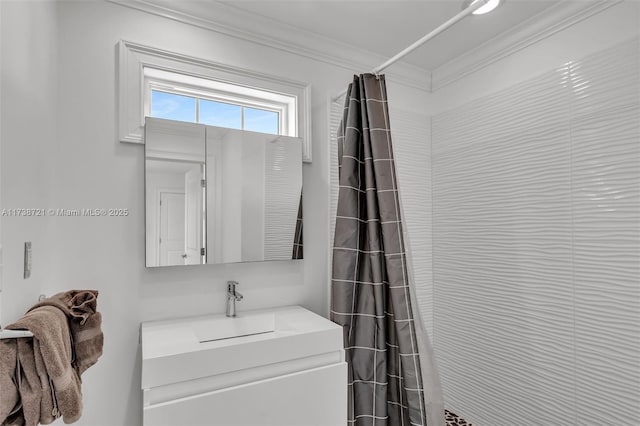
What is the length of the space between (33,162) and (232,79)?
37.6 inches

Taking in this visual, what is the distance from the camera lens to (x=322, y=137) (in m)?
2.02

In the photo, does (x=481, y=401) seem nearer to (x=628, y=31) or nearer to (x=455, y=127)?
(x=455, y=127)

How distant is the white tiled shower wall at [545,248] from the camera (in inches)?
59.3

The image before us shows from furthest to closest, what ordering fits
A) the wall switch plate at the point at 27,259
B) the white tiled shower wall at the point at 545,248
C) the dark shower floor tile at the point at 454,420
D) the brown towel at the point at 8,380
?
the dark shower floor tile at the point at 454,420
the white tiled shower wall at the point at 545,248
the wall switch plate at the point at 27,259
the brown towel at the point at 8,380

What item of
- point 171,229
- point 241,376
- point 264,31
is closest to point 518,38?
point 264,31

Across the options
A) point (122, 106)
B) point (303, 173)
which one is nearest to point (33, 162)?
point (122, 106)

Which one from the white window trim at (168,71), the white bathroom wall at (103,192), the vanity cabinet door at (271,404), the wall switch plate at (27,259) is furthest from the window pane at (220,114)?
the vanity cabinet door at (271,404)

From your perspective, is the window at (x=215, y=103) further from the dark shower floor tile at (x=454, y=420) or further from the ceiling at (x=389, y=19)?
the dark shower floor tile at (x=454, y=420)

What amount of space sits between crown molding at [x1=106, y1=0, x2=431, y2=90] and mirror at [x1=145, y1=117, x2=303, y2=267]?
1.68 feet

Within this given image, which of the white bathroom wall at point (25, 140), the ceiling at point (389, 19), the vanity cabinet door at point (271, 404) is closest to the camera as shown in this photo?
the white bathroom wall at point (25, 140)

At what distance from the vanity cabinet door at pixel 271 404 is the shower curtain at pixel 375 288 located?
0.27 m

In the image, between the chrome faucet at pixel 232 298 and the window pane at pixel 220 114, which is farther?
the window pane at pixel 220 114

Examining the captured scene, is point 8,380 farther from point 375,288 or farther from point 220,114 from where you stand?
point 220,114

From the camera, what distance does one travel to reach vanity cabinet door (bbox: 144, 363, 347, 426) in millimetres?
1155
